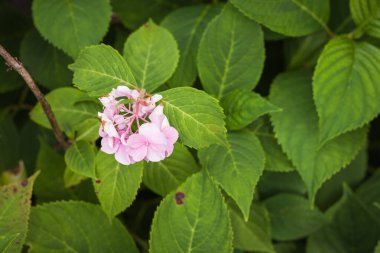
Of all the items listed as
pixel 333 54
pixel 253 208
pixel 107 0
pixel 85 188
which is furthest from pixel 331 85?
pixel 85 188

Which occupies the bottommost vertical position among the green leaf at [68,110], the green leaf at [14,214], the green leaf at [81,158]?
the green leaf at [14,214]

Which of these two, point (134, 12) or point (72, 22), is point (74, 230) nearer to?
point (72, 22)

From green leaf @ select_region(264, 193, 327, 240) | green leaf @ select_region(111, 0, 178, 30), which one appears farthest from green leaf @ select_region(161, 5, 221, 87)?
green leaf @ select_region(264, 193, 327, 240)

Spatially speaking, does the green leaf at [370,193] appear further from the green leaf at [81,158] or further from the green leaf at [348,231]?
the green leaf at [81,158]

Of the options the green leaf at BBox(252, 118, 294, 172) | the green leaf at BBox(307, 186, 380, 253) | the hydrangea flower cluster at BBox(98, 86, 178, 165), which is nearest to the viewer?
the hydrangea flower cluster at BBox(98, 86, 178, 165)

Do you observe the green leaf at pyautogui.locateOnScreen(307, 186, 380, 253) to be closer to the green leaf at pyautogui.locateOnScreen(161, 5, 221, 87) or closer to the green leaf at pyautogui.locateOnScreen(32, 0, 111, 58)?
the green leaf at pyautogui.locateOnScreen(161, 5, 221, 87)

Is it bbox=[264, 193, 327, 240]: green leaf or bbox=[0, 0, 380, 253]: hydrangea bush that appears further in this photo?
bbox=[264, 193, 327, 240]: green leaf

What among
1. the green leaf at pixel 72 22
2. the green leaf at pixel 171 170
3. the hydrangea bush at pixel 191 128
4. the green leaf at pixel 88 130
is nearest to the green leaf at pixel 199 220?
the hydrangea bush at pixel 191 128

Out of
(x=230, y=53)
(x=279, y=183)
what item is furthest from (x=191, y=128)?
(x=279, y=183)
